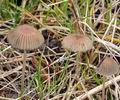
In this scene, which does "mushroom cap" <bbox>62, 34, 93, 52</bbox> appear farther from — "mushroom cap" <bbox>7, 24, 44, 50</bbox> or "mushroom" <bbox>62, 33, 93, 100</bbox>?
"mushroom cap" <bbox>7, 24, 44, 50</bbox>

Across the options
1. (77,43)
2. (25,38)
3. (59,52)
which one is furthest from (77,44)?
(59,52)

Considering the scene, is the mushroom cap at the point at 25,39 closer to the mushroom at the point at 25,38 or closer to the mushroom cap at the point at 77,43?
the mushroom at the point at 25,38

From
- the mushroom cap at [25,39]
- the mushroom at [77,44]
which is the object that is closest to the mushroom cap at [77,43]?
the mushroom at [77,44]

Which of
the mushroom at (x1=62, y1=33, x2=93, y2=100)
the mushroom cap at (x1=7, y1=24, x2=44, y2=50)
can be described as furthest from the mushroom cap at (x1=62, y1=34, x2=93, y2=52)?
the mushroom cap at (x1=7, y1=24, x2=44, y2=50)

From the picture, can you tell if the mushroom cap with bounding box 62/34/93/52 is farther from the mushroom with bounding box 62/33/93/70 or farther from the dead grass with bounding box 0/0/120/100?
the dead grass with bounding box 0/0/120/100

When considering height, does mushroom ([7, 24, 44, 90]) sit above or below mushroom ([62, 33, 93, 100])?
above

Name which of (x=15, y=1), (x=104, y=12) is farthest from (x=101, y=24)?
(x=15, y=1)

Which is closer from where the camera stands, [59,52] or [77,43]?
[77,43]

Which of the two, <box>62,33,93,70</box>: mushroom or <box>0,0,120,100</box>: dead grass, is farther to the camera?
<box>0,0,120,100</box>: dead grass

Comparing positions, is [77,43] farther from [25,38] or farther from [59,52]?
[59,52]
